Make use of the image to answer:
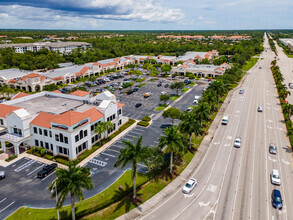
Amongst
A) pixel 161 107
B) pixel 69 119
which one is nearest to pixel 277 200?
pixel 69 119

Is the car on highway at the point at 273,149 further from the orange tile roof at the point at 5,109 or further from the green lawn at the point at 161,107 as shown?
the orange tile roof at the point at 5,109

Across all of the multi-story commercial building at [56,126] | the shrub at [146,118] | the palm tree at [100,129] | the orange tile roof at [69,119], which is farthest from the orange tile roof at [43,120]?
the shrub at [146,118]

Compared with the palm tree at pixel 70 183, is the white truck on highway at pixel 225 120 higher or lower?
lower

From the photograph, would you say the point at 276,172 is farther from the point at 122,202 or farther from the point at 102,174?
the point at 102,174

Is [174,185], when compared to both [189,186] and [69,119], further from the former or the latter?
[69,119]

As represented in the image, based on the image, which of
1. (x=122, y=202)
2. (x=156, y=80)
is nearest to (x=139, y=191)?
(x=122, y=202)

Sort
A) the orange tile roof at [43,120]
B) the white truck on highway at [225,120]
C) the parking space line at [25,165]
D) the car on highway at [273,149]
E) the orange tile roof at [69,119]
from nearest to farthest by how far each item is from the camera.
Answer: the parking space line at [25,165]
the orange tile roof at [69,119]
the orange tile roof at [43,120]
the car on highway at [273,149]
the white truck on highway at [225,120]

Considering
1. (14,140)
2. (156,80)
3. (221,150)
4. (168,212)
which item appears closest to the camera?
(168,212)

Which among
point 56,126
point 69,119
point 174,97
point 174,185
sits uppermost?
point 69,119
